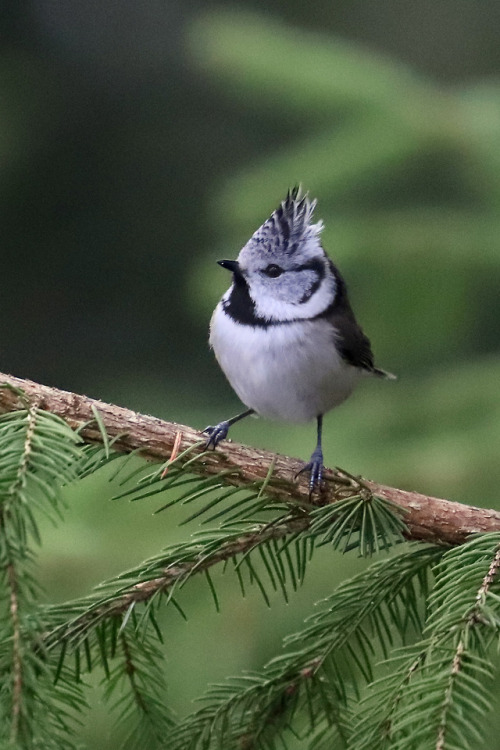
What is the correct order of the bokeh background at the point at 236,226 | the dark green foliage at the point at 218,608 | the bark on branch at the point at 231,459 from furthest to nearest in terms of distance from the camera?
1. the bokeh background at the point at 236,226
2. the bark on branch at the point at 231,459
3. the dark green foliage at the point at 218,608

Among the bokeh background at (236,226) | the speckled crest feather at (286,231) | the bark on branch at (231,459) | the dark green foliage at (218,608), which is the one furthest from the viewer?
the speckled crest feather at (286,231)

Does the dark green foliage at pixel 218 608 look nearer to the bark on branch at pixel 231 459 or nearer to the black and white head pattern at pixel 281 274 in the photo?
the bark on branch at pixel 231 459

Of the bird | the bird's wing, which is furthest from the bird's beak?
the bird's wing

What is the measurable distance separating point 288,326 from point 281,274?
0.42 feet

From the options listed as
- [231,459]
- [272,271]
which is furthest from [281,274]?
[231,459]

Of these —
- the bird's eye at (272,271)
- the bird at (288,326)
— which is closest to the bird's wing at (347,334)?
the bird at (288,326)

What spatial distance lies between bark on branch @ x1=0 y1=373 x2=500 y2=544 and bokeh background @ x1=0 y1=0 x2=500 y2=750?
528mm

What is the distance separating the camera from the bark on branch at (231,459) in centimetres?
126

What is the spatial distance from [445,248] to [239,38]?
711mm

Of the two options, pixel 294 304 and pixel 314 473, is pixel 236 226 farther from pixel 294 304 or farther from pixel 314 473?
pixel 314 473

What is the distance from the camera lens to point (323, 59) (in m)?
2.15

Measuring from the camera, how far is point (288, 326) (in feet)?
6.48

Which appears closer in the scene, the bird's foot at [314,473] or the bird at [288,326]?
the bird's foot at [314,473]

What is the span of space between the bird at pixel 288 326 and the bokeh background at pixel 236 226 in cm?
11
